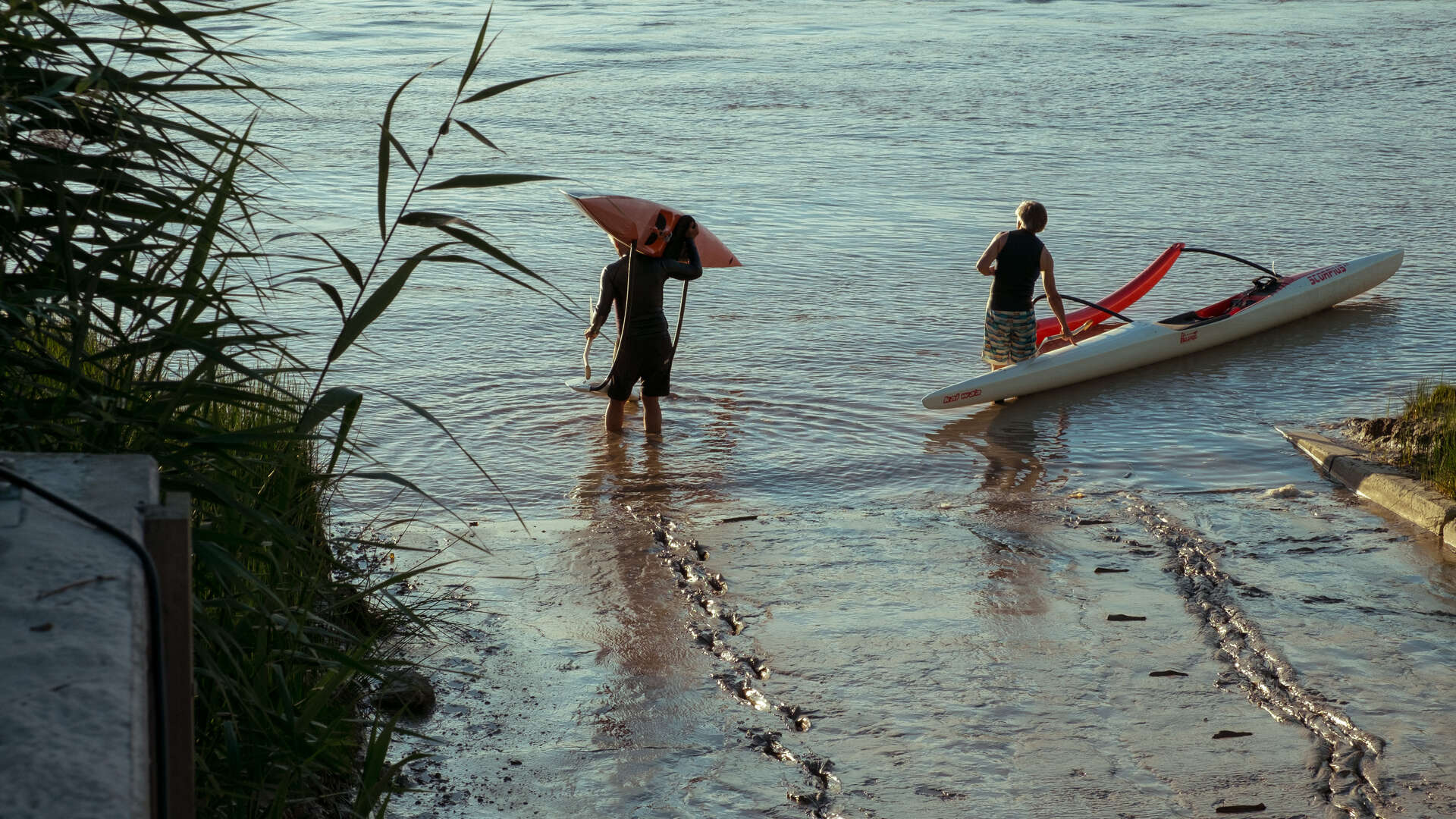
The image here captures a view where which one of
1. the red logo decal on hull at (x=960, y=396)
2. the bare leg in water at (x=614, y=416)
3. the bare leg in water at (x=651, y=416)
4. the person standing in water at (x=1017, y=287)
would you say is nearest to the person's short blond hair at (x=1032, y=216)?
the person standing in water at (x=1017, y=287)

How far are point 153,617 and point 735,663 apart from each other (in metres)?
3.76

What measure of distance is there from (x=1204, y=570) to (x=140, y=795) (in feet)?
19.1

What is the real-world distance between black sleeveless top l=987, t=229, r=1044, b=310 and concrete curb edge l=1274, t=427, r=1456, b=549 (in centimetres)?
209

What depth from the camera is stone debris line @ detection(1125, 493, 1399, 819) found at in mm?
4473

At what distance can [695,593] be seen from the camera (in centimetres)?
625

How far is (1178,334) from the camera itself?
1101 cm

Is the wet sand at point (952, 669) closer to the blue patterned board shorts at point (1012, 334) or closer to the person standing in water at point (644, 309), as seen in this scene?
the person standing in water at point (644, 309)

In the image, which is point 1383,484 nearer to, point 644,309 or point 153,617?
point 644,309

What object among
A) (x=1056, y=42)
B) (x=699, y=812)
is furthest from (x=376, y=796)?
(x=1056, y=42)

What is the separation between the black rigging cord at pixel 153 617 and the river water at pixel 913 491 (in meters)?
2.47

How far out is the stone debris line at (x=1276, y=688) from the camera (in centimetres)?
447

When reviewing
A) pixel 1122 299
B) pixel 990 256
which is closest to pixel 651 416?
pixel 990 256

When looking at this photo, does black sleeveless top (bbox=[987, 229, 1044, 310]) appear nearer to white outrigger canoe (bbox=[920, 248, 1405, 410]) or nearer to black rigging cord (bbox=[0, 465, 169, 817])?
white outrigger canoe (bbox=[920, 248, 1405, 410])

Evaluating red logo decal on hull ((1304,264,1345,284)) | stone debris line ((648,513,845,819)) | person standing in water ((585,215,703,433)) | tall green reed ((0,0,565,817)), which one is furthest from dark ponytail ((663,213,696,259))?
red logo decal on hull ((1304,264,1345,284))
